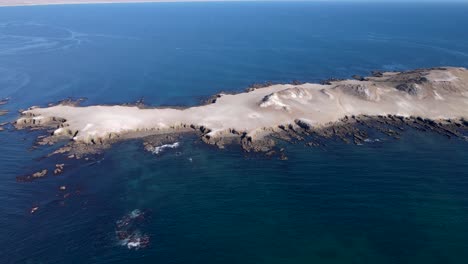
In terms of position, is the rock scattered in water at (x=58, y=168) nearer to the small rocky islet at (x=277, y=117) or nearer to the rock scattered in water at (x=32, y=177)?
the small rocky islet at (x=277, y=117)

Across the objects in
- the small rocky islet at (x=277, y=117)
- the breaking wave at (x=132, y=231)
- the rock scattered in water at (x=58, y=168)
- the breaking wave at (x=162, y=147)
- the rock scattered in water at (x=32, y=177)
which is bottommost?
the breaking wave at (x=132, y=231)

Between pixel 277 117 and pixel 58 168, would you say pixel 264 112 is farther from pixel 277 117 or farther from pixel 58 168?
pixel 58 168

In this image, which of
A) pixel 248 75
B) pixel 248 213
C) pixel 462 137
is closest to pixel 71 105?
pixel 248 75

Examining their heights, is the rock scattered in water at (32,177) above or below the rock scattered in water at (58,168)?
below

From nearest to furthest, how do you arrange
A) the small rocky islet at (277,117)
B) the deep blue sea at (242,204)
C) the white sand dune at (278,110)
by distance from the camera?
1. the deep blue sea at (242,204)
2. the small rocky islet at (277,117)
3. the white sand dune at (278,110)

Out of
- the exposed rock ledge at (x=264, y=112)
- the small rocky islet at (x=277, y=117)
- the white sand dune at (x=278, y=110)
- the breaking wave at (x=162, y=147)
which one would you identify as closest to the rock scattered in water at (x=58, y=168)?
the small rocky islet at (x=277, y=117)

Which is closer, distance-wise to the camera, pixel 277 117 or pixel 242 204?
pixel 242 204

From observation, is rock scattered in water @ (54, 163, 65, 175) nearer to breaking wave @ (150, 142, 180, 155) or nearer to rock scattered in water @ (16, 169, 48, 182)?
rock scattered in water @ (16, 169, 48, 182)

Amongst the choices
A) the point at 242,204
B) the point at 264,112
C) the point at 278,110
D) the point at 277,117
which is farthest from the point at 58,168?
the point at 278,110
